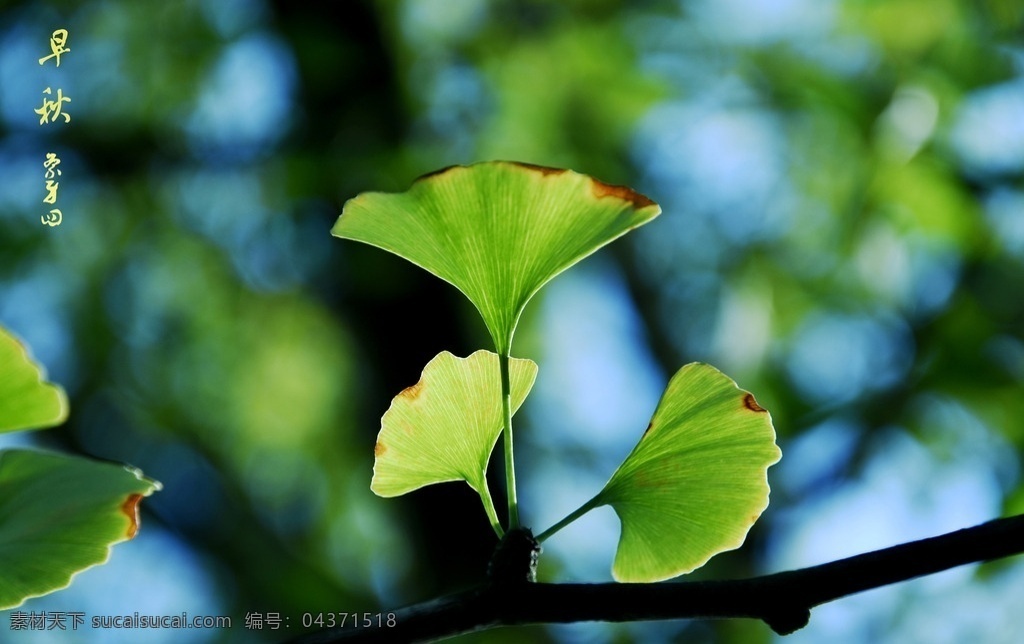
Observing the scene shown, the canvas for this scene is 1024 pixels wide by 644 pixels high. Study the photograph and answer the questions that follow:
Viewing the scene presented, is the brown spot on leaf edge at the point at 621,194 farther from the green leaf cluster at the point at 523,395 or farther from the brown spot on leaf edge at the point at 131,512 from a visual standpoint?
the brown spot on leaf edge at the point at 131,512

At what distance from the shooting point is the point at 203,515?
1531mm

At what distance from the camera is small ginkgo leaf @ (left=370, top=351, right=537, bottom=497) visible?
0.86 ft

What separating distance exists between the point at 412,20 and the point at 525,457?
849mm

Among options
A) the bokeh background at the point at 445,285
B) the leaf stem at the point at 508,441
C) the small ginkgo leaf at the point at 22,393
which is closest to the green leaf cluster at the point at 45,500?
the small ginkgo leaf at the point at 22,393

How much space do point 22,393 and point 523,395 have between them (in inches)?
6.1

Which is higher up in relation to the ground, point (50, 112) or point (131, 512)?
point (50, 112)

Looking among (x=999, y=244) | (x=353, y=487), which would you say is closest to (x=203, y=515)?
(x=353, y=487)

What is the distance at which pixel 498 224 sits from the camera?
25 centimetres

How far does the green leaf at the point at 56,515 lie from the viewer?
0.26 meters

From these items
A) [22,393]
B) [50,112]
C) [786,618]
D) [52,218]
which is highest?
[50,112]

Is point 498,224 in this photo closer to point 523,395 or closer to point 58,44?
point 523,395

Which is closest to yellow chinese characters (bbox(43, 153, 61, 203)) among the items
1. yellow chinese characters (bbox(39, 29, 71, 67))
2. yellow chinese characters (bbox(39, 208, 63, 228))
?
yellow chinese characters (bbox(39, 208, 63, 228))

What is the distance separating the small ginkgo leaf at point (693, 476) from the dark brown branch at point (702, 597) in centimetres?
4

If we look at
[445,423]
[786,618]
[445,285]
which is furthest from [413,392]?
[445,285]
